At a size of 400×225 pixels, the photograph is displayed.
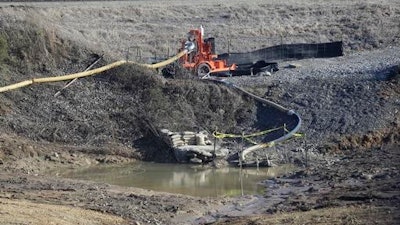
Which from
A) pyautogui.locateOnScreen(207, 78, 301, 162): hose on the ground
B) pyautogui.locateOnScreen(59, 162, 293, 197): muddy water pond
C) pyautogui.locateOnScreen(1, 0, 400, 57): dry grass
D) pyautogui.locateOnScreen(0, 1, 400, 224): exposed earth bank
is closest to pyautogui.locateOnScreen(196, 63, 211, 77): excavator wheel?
pyautogui.locateOnScreen(0, 1, 400, 224): exposed earth bank

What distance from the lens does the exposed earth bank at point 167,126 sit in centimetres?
2462

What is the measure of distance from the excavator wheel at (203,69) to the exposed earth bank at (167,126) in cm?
176

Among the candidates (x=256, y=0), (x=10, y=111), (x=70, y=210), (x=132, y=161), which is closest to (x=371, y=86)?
(x=132, y=161)

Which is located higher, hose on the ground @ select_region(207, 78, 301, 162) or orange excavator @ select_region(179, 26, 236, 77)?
orange excavator @ select_region(179, 26, 236, 77)

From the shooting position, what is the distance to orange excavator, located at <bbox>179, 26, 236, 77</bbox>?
40781 mm

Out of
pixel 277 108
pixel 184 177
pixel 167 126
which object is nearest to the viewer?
pixel 184 177

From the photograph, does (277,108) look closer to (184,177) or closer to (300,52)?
(184,177)

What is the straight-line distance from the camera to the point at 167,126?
3522cm

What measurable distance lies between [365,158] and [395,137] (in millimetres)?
2854

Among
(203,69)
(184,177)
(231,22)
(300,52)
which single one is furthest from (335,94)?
(231,22)

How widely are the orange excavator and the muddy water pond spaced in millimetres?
8095

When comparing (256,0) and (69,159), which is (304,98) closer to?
(69,159)

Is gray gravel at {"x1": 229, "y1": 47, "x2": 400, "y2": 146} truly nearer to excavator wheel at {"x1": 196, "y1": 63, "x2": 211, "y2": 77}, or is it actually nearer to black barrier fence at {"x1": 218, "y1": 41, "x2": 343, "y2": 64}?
excavator wheel at {"x1": 196, "y1": 63, "x2": 211, "y2": 77}

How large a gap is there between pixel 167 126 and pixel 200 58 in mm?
6395
